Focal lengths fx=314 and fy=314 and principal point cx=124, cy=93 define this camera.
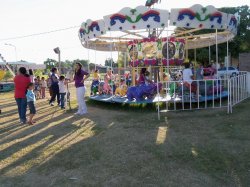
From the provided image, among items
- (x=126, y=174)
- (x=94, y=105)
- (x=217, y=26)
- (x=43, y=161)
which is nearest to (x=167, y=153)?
(x=126, y=174)

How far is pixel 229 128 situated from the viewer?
7668 millimetres

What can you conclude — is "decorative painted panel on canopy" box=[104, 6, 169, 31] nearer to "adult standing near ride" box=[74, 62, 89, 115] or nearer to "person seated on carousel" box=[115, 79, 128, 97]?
"adult standing near ride" box=[74, 62, 89, 115]

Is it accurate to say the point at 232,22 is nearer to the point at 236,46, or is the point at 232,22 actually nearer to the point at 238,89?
the point at 238,89

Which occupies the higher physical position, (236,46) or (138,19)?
(236,46)

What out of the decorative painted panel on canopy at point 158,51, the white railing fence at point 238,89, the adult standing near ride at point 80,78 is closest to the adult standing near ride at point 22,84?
the adult standing near ride at point 80,78

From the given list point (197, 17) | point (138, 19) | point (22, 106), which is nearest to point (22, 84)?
point (22, 106)

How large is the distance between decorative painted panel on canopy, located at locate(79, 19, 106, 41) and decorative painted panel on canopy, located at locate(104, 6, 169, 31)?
2.22ft

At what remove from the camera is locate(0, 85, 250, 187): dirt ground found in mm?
4758

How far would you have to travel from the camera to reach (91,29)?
1181cm

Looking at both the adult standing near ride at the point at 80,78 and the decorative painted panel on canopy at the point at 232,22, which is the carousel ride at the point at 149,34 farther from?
the adult standing near ride at the point at 80,78

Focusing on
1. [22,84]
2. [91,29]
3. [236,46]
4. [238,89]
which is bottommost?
[238,89]

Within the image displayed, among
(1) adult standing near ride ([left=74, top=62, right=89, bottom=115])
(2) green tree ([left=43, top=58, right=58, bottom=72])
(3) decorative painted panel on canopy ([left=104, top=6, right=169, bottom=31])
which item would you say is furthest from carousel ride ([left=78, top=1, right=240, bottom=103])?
(2) green tree ([left=43, top=58, right=58, bottom=72])

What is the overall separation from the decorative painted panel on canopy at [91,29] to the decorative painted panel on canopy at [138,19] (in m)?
0.68

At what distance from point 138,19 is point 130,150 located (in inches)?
211
